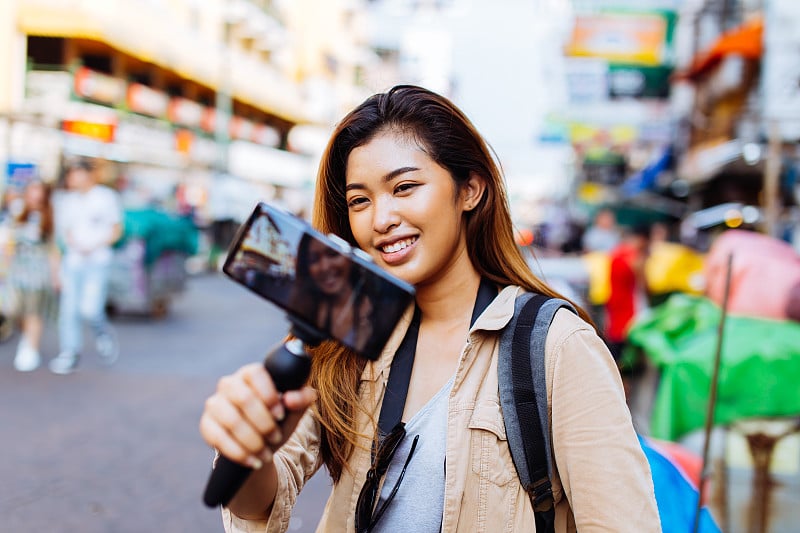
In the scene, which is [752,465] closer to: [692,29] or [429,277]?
[429,277]

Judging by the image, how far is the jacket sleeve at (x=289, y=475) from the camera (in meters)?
1.46

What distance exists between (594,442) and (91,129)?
61.4 feet

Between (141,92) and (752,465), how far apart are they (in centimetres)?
2067

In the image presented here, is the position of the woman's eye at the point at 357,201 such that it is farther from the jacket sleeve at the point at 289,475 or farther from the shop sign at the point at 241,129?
the shop sign at the point at 241,129

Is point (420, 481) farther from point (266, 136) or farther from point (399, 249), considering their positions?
point (266, 136)

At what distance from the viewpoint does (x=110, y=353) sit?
27.8 feet

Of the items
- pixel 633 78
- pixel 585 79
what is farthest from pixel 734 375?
pixel 633 78

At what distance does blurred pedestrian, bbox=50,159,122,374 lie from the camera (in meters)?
7.75

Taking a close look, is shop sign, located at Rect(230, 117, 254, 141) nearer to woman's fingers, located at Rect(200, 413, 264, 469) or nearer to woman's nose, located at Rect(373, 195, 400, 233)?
woman's nose, located at Rect(373, 195, 400, 233)

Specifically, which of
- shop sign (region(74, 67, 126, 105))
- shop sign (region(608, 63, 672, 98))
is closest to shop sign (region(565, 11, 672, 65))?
shop sign (region(608, 63, 672, 98))

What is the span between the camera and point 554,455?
152cm

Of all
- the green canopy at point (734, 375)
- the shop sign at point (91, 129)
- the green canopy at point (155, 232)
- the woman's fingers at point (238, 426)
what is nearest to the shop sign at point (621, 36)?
the green canopy at point (155, 232)

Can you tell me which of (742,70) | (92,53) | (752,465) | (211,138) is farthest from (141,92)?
(752,465)

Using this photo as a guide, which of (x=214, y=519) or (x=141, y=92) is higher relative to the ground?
(x=141, y=92)
